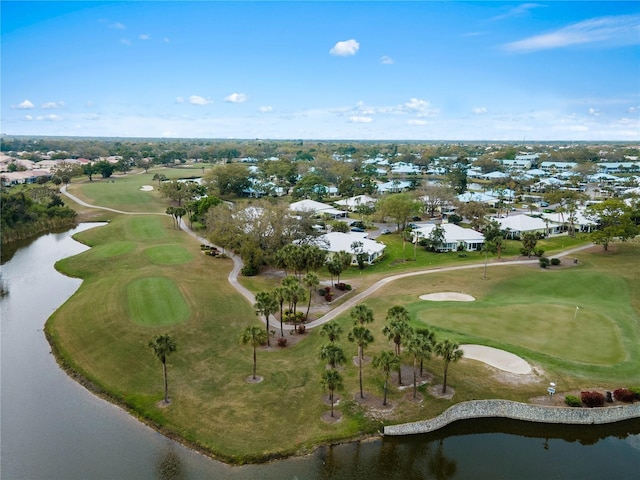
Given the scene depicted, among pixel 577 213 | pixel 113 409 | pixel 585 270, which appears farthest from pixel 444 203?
pixel 113 409

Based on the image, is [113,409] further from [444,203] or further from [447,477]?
[444,203]

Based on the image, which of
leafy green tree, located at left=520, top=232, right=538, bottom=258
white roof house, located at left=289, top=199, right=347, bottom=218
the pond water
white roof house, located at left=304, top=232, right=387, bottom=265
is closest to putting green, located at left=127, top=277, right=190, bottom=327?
the pond water

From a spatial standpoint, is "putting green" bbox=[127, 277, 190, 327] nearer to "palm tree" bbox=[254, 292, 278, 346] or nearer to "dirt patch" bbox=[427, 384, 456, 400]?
"palm tree" bbox=[254, 292, 278, 346]

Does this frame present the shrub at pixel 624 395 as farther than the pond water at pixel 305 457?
Yes

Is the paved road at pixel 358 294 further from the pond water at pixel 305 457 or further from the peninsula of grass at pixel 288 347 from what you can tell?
the pond water at pixel 305 457

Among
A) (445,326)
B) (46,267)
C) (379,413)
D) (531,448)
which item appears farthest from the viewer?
(46,267)

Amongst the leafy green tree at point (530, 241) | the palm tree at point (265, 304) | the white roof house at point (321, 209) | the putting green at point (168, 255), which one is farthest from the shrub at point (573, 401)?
the white roof house at point (321, 209)
